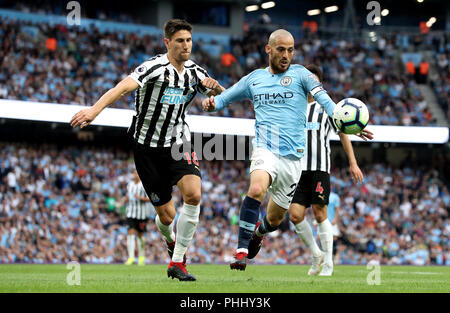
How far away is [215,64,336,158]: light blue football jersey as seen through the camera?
26.1 feet

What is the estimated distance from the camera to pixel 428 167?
30125 millimetres

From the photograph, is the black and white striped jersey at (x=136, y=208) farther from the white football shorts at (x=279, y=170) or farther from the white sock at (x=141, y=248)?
the white football shorts at (x=279, y=170)

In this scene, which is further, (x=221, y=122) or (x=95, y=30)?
(x=95, y=30)

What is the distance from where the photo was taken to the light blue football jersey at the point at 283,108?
7961 millimetres

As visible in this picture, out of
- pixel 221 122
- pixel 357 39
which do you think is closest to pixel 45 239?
pixel 221 122

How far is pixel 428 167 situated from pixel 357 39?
292 inches

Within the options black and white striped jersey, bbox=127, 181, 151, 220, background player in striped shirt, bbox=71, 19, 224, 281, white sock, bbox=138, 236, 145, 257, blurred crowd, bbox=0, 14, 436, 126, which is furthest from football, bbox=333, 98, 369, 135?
blurred crowd, bbox=0, 14, 436, 126

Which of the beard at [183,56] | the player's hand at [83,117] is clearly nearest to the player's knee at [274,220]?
the beard at [183,56]

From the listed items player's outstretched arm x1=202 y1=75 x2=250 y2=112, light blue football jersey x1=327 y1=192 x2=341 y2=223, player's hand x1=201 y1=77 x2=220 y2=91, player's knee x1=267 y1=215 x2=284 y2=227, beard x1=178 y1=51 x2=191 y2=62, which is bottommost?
light blue football jersey x1=327 y1=192 x2=341 y2=223

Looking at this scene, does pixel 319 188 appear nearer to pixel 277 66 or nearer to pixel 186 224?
pixel 277 66

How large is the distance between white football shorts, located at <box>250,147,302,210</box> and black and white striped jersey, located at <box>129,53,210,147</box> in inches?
34.1

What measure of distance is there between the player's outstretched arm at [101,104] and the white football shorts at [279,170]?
1.58 m

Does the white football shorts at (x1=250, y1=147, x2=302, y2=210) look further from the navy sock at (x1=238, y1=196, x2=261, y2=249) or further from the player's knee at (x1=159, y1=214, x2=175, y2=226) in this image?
the player's knee at (x1=159, y1=214, x2=175, y2=226)

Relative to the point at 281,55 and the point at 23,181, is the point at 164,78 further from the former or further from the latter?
the point at 23,181
